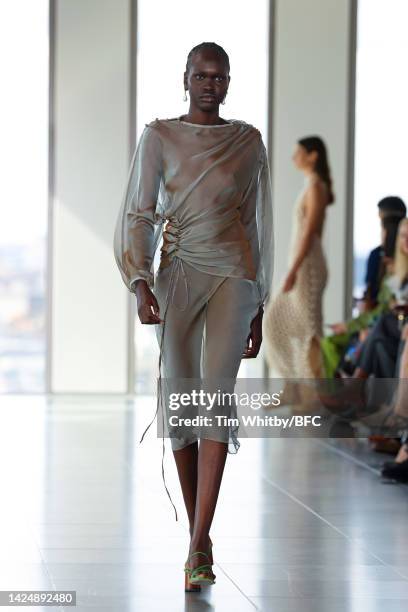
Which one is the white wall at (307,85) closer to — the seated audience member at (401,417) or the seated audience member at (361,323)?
the seated audience member at (361,323)

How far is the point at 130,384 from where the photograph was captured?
9.14 meters

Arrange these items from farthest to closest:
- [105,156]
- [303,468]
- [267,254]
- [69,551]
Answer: [105,156] < [303,468] < [69,551] < [267,254]

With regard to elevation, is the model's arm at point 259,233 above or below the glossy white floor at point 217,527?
above

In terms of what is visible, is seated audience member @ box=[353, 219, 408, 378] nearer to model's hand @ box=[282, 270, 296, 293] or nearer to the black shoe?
the black shoe

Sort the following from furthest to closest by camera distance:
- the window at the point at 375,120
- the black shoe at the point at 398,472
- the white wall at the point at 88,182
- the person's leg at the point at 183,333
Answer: the window at the point at 375,120 < the white wall at the point at 88,182 < the black shoe at the point at 398,472 < the person's leg at the point at 183,333

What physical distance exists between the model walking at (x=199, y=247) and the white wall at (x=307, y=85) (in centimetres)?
576

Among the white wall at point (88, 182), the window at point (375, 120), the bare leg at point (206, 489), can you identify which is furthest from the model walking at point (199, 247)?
the window at point (375, 120)

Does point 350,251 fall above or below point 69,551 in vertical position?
above

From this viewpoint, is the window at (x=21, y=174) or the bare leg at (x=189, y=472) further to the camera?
the window at (x=21, y=174)

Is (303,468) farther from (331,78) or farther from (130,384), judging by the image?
(331,78)

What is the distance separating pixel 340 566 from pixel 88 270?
18.0ft

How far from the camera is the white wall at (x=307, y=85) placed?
30.4 feet

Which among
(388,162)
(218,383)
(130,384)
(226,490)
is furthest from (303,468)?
(388,162)

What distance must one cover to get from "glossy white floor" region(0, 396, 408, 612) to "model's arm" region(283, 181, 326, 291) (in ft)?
4.40
